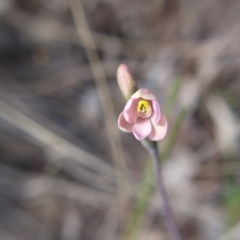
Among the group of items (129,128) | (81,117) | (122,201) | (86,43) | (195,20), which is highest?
(195,20)

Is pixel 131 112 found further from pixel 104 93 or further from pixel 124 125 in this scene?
pixel 104 93

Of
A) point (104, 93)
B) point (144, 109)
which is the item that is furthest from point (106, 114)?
point (144, 109)

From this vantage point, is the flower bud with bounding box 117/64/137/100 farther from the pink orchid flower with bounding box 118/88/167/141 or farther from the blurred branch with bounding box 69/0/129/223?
the blurred branch with bounding box 69/0/129/223

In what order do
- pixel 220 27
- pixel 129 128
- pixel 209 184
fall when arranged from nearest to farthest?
pixel 129 128, pixel 209 184, pixel 220 27

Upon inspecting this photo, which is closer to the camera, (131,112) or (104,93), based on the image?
(131,112)

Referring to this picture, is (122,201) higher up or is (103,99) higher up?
(103,99)

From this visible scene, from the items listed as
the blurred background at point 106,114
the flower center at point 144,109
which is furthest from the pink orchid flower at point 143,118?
the blurred background at point 106,114

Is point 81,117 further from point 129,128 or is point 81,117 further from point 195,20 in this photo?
point 129,128

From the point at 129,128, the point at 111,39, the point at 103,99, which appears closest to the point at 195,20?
the point at 111,39
